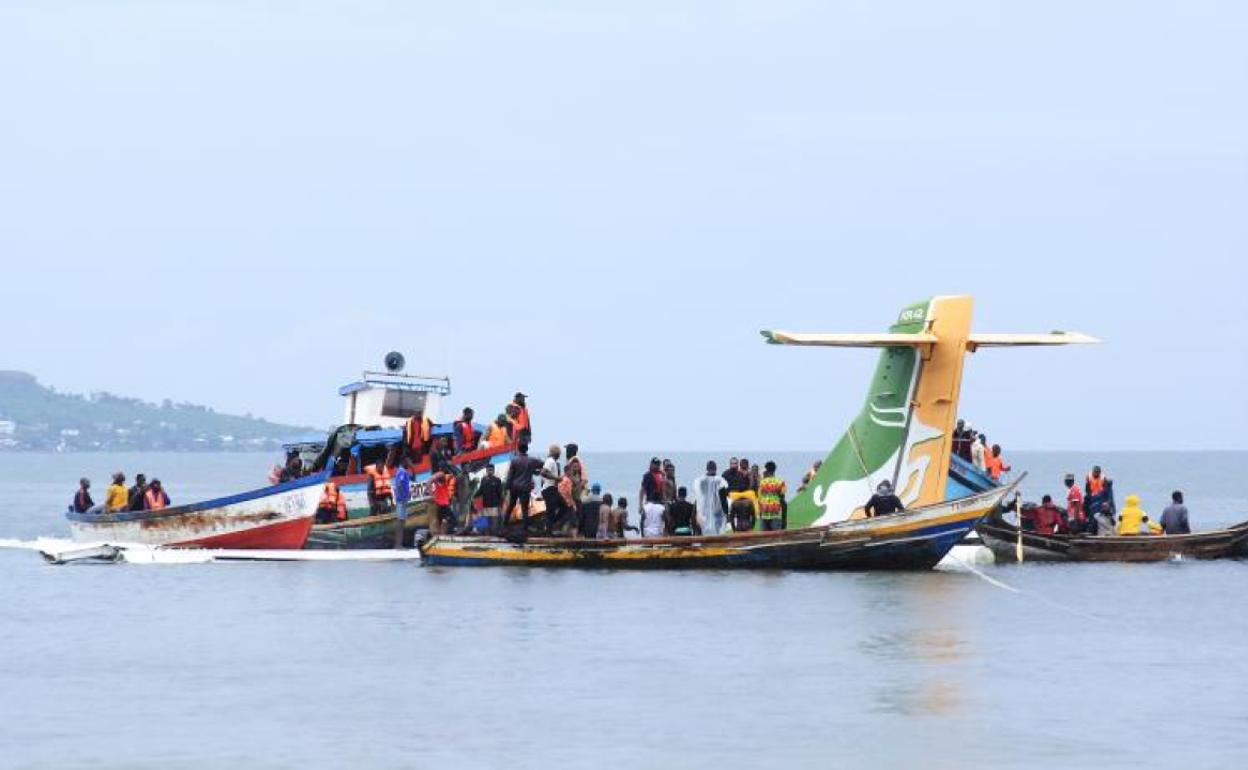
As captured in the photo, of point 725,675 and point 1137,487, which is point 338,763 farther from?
point 1137,487

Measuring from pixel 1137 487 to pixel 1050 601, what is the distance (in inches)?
4282

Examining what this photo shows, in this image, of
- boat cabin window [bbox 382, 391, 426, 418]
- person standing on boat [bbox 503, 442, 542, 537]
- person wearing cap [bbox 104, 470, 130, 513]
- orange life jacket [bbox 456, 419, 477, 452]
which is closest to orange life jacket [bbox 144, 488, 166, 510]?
person wearing cap [bbox 104, 470, 130, 513]

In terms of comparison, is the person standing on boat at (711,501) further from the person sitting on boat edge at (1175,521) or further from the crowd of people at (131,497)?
the crowd of people at (131,497)

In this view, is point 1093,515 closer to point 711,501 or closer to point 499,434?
point 711,501

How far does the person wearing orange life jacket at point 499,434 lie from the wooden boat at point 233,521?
3.31 meters

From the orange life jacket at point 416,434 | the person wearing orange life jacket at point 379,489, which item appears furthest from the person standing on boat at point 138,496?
the orange life jacket at point 416,434

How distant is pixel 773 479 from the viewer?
3816 cm

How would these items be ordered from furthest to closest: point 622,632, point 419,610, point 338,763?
point 419,610 < point 622,632 < point 338,763

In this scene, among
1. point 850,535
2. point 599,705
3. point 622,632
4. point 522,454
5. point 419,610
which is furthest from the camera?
point 522,454

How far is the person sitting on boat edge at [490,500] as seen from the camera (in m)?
38.5

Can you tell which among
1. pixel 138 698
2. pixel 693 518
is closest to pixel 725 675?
pixel 138 698

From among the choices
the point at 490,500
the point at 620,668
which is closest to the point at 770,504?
the point at 490,500

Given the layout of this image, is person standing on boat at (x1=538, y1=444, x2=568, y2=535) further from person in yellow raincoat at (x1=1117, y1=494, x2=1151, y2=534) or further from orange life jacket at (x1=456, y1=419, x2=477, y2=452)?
person in yellow raincoat at (x1=1117, y1=494, x2=1151, y2=534)

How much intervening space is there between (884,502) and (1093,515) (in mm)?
9182
